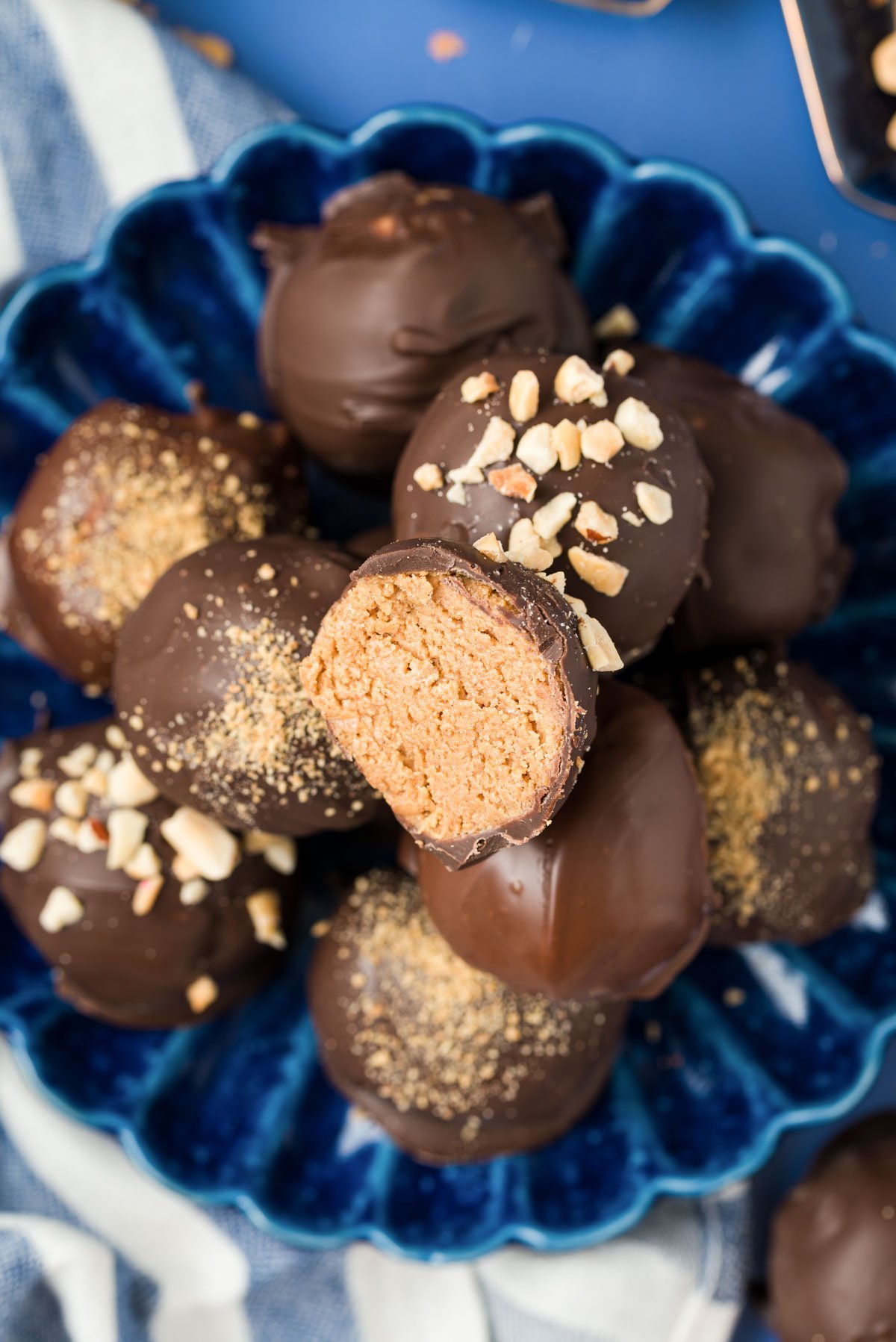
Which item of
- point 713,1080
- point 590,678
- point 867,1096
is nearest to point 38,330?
point 590,678

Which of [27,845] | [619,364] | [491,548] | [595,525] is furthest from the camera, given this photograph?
[27,845]

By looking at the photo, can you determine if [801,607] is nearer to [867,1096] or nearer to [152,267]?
[867,1096]

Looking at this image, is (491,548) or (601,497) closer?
(491,548)

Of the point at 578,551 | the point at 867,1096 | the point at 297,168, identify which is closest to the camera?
the point at 578,551

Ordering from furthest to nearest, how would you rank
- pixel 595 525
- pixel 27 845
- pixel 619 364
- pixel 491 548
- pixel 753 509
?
pixel 27 845
pixel 753 509
pixel 619 364
pixel 595 525
pixel 491 548

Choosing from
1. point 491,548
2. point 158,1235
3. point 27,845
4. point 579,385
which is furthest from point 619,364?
point 158,1235

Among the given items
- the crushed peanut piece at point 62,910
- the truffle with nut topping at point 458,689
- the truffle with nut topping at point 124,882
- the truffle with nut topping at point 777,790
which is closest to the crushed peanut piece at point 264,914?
the truffle with nut topping at point 124,882

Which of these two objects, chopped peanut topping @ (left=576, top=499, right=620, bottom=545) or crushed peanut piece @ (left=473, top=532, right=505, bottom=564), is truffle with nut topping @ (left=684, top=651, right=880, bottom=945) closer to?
chopped peanut topping @ (left=576, top=499, right=620, bottom=545)

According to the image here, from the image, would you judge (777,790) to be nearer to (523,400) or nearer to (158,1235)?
(523,400)
